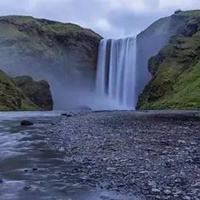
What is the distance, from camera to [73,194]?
51.1 ft

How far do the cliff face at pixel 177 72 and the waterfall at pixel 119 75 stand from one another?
9.00 m

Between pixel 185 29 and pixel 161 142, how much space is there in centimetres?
15068

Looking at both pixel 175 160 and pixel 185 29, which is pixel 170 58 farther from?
pixel 175 160

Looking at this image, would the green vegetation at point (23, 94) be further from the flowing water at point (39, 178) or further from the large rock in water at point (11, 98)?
the flowing water at point (39, 178)

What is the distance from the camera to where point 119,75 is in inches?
6526

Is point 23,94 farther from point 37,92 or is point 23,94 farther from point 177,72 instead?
point 177,72

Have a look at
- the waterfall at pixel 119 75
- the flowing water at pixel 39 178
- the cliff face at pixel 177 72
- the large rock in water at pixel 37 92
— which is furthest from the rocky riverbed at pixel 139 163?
the large rock in water at pixel 37 92

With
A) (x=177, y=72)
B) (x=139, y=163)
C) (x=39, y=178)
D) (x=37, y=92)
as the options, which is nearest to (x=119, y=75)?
(x=177, y=72)

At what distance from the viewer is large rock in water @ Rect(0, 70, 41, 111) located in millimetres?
Answer: 139712

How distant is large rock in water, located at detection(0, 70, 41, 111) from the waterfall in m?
32.0

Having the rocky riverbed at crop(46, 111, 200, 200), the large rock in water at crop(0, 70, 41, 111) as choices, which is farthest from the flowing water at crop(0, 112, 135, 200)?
the large rock in water at crop(0, 70, 41, 111)

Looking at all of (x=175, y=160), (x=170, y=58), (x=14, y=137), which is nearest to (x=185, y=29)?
(x=170, y=58)

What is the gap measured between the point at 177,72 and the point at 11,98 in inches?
2380

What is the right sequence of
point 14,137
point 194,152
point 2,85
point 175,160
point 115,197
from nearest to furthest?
point 115,197, point 175,160, point 194,152, point 14,137, point 2,85
